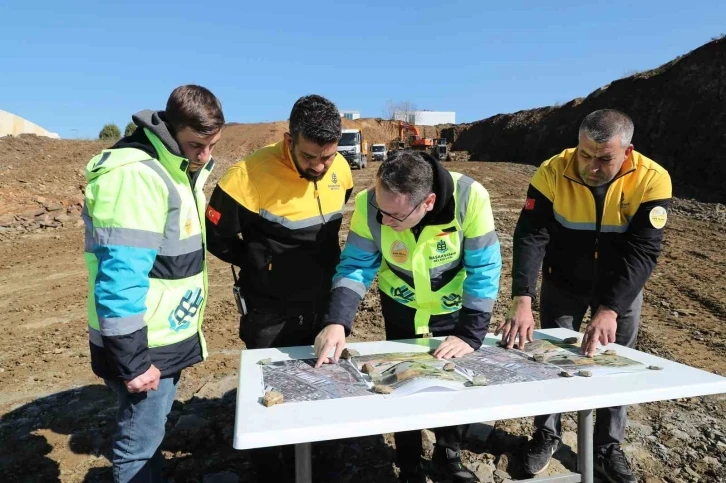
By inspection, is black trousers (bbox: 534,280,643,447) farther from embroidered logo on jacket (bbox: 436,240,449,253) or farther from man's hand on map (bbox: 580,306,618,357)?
embroidered logo on jacket (bbox: 436,240,449,253)

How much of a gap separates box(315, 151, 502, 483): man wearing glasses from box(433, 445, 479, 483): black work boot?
659 millimetres

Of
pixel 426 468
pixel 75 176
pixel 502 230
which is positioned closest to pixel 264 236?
pixel 426 468

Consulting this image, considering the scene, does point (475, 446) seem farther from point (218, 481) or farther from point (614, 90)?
point (614, 90)

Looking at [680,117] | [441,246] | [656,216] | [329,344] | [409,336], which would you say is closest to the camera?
[329,344]

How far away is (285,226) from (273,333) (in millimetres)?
563

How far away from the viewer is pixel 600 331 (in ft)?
7.86

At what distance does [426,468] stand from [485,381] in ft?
4.21

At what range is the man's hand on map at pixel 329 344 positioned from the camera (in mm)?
2157

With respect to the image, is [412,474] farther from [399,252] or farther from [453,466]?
[399,252]

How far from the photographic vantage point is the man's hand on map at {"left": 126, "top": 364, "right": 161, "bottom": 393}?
1.87m

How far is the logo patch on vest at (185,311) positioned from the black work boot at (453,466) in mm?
1477

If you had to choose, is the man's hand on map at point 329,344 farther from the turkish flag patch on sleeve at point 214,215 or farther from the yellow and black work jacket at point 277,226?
the turkish flag patch on sleeve at point 214,215

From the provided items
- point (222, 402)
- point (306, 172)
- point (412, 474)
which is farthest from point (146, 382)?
point (222, 402)

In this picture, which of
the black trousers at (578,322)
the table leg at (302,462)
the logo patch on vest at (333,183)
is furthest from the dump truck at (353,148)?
the table leg at (302,462)
